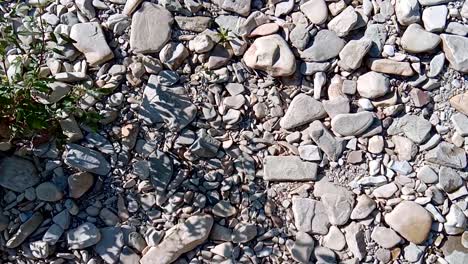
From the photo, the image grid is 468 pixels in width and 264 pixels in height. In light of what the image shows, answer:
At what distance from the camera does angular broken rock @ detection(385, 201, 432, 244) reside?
233cm

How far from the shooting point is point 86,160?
2.42m

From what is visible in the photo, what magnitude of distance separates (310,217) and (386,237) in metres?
0.28

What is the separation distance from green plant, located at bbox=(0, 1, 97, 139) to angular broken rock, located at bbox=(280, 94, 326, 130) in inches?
28.6

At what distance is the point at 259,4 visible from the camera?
257 cm

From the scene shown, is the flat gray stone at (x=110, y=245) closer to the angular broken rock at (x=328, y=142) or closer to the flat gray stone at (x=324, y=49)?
the angular broken rock at (x=328, y=142)

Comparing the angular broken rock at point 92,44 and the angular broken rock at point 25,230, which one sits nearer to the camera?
the angular broken rock at point 25,230

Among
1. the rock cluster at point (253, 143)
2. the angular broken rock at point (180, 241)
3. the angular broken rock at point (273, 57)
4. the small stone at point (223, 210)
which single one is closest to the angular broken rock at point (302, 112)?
the rock cluster at point (253, 143)

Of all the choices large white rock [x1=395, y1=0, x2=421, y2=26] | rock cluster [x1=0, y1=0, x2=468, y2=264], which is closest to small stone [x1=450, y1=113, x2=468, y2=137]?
rock cluster [x1=0, y1=0, x2=468, y2=264]

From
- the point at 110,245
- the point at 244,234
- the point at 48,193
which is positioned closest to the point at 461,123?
the point at 244,234

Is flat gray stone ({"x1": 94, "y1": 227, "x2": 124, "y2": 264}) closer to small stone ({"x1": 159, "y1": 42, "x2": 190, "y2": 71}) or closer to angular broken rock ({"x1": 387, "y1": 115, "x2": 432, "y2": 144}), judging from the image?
small stone ({"x1": 159, "y1": 42, "x2": 190, "y2": 71})

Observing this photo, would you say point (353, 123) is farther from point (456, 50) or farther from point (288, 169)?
point (456, 50)

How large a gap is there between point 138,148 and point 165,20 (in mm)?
508

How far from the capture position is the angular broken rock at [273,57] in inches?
95.9

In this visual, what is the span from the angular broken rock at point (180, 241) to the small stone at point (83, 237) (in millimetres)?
192
